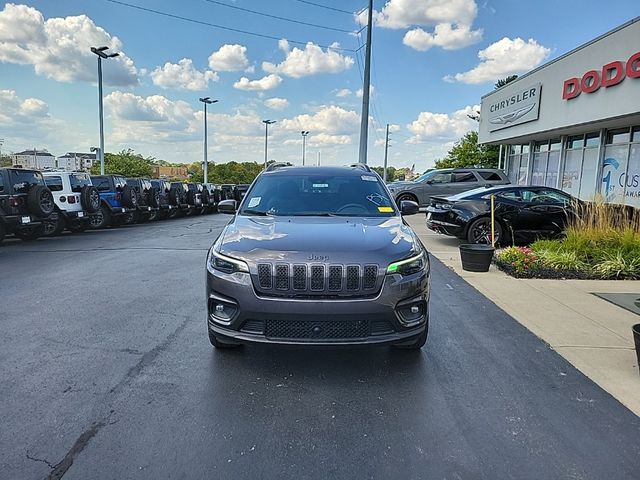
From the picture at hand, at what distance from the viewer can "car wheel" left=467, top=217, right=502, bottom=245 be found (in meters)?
10.1

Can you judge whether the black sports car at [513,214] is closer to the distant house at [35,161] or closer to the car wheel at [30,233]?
the car wheel at [30,233]

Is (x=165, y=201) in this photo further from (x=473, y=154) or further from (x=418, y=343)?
(x=473, y=154)

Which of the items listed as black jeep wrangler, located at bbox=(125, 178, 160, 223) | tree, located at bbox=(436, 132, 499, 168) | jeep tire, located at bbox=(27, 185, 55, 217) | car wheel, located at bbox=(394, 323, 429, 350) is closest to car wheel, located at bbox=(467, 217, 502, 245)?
car wheel, located at bbox=(394, 323, 429, 350)

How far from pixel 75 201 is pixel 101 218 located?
1995 mm

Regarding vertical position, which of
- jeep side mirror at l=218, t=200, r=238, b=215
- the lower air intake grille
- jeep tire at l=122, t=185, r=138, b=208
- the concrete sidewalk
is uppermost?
jeep side mirror at l=218, t=200, r=238, b=215

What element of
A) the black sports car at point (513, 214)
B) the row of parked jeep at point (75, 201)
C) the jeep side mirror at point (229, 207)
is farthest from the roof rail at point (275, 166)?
the row of parked jeep at point (75, 201)

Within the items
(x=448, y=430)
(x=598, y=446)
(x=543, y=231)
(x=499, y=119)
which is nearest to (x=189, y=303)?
(x=448, y=430)

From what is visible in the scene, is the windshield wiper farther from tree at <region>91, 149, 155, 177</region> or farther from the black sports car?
tree at <region>91, 149, 155, 177</region>

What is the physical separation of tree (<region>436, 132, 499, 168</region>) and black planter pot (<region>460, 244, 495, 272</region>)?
30.8m

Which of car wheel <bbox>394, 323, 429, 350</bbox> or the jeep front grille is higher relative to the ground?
the jeep front grille

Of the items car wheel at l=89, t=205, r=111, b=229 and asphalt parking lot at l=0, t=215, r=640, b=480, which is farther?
car wheel at l=89, t=205, r=111, b=229

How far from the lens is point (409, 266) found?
11.5ft

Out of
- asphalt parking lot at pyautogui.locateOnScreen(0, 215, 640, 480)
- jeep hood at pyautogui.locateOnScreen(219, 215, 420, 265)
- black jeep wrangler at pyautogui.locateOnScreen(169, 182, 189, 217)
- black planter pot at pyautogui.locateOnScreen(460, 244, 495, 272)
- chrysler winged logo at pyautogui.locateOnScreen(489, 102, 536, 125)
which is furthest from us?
black jeep wrangler at pyautogui.locateOnScreen(169, 182, 189, 217)

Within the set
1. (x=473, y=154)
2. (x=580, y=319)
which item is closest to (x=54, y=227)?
(x=580, y=319)
